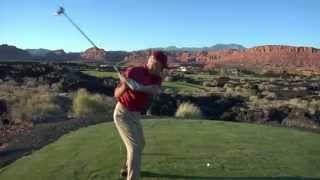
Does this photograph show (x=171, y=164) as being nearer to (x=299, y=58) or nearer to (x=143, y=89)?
(x=143, y=89)

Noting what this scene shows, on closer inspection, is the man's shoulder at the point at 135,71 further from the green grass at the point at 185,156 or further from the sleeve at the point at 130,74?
the green grass at the point at 185,156

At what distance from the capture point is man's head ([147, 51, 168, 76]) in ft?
30.8

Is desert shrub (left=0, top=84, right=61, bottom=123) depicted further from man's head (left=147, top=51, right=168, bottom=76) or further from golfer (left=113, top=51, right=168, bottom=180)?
man's head (left=147, top=51, right=168, bottom=76)

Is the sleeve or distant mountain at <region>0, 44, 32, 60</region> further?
distant mountain at <region>0, 44, 32, 60</region>

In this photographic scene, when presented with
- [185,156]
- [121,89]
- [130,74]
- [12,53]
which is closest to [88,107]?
[185,156]

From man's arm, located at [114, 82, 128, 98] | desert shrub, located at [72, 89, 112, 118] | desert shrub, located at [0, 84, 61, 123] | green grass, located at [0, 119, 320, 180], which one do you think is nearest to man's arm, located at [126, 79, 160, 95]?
man's arm, located at [114, 82, 128, 98]

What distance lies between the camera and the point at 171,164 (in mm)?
11867

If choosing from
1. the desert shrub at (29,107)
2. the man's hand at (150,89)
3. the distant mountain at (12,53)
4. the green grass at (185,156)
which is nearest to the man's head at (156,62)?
the man's hand at (150,89)

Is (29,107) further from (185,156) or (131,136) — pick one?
(131,136)

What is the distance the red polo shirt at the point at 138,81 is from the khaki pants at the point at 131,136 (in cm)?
10

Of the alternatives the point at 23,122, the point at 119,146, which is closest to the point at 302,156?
the point at 119,146

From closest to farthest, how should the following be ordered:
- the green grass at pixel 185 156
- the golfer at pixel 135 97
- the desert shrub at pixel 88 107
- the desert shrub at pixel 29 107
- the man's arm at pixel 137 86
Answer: the man's arm at pixel 137 86 → the golfer at pixel 135 97 → the green grass at pixel 185 156 → the desert shrub at pixel 29 107 → the desert shrub at pixel 88 107

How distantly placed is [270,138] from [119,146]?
407cm

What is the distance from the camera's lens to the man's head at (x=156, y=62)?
939 centimetres
